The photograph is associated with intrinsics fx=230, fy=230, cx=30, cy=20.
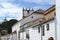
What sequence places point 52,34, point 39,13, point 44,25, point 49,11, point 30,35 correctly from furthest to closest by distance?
point 39,13 → point 30,35 → point 49,11 → point 44,25 → point 52,34

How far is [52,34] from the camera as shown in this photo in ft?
98.0

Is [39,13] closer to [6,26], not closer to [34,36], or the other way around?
[34,36]

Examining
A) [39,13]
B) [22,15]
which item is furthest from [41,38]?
[22,15]

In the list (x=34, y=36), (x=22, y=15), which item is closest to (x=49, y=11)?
(x=34, y=36)

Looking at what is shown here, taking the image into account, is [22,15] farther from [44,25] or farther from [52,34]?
[52,34]

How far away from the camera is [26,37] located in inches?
1912

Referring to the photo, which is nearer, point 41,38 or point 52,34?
point 52,34

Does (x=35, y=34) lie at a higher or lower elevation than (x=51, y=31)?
lower

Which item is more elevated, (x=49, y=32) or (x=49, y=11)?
(x=49, y=11)

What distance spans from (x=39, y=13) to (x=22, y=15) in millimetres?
14529

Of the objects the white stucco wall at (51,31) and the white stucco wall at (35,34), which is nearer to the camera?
the white stucco wall at (51,31)

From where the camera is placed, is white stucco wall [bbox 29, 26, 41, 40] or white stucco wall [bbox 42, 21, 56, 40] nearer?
white stucco wall [bbox 42, 21, 56, 40]

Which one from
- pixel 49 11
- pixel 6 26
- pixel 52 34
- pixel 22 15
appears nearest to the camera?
pixel 52 34

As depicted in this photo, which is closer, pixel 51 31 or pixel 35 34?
pixel 51 31
